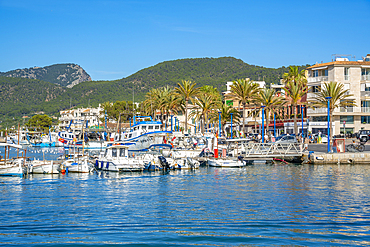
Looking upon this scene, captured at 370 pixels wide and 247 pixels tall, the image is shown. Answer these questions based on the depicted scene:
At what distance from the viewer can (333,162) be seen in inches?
1863

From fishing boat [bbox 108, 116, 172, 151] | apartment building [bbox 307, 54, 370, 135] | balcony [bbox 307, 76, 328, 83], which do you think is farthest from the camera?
balcony [bbox 307, 76, 328, 83]

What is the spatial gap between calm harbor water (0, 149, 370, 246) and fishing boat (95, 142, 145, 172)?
4573mm

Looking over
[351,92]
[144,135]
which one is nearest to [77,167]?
[144,135]

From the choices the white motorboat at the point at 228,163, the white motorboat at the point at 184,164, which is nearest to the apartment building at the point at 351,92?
the white motorboat at the point at 228,163

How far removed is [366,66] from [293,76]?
54.7 ft

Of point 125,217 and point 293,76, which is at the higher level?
point 293,76

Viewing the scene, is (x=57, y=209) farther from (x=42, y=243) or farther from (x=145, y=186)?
(x=145, y=186)

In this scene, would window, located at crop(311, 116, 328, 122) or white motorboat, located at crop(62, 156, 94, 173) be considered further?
window, located at crop(311, 116, 328, 122)

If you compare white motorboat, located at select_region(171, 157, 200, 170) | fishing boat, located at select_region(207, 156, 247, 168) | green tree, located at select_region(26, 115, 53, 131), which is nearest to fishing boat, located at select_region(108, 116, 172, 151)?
fishing boat, located at select_region(207, 156, 247, 168)

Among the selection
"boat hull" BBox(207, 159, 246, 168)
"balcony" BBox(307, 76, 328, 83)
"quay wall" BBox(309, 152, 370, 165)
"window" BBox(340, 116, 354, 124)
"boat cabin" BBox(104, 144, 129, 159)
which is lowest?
"boat hull" BBox(207, 159, 246, 168)

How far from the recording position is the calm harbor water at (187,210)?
16.6 m

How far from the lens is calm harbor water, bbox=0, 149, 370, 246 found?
16562 millimetres

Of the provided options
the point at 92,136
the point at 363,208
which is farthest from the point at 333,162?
the point at 92,136

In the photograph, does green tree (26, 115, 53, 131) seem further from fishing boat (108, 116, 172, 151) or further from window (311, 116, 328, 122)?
window (311, 116, 328, 122)
